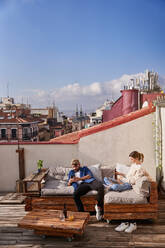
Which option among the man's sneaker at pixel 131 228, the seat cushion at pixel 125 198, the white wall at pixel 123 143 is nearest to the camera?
the man's sneaker at pixel 131 228

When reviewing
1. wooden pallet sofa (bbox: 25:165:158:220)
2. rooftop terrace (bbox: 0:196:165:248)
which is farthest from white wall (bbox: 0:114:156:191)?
rooftop terrace (bbox: 0:196:165:248)

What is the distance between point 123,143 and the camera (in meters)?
5.18

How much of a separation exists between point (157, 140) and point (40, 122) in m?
31.0

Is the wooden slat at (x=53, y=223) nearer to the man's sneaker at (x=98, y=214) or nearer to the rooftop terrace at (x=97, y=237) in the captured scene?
the rooftop terrace at (x=97, y=237)

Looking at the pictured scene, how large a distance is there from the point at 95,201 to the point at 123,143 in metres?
1.67

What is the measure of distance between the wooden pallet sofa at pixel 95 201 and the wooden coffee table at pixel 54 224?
1.81ft

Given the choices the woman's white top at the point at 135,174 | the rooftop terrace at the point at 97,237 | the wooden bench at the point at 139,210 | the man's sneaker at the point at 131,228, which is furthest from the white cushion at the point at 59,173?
the man's sneaker at the point at 131,228

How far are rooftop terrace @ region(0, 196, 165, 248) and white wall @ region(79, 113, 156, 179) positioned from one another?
159 centimetres

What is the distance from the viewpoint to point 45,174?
15.1ft

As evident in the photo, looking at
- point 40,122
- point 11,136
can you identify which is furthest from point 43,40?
point 11,136

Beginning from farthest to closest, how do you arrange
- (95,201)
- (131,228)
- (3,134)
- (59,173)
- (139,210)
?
(3,134)
(59,173)
(95,201)
(139,210)
(131,228)

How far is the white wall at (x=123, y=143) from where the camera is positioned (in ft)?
16.9

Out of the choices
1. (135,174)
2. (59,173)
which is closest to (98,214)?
(135,174)

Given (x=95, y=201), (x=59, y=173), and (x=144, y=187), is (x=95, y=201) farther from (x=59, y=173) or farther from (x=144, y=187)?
(x=59, y=173)
